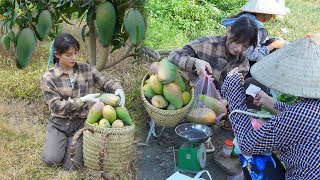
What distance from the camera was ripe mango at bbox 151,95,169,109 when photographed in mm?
2754

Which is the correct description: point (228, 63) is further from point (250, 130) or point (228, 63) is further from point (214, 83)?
point (250, 130)

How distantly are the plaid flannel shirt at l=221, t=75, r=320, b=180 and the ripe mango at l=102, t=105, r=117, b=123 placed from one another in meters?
0.78

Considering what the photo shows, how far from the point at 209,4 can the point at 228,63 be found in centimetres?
298

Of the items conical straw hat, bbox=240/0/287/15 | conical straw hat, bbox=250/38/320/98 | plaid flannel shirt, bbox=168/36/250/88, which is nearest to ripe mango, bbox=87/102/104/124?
plaid flannel shirt, bbox=168/36/250/88

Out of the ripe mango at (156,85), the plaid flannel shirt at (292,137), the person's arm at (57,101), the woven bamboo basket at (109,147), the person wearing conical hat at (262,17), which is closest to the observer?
the plaid flannel shirt at (292,137)

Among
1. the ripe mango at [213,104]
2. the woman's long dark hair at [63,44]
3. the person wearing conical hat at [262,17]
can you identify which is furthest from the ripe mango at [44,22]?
the person wearing conical hat at [262,17]

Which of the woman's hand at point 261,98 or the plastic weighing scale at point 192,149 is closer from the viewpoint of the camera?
the woman's hand at point 261,98

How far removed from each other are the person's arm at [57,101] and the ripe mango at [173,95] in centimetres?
52

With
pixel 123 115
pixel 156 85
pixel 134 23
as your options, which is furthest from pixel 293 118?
pixel 156 85

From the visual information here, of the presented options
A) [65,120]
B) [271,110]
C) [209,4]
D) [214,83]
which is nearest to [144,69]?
[214,83]

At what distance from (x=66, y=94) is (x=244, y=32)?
1091mm

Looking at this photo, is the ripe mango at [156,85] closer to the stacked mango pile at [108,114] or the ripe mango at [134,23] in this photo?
the stacked mango pile at [108,114]

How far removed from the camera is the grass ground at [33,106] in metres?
2.59

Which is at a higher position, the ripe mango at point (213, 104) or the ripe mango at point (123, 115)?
the ripe mango at point (123, 115)
